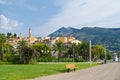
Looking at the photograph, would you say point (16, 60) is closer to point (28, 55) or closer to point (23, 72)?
point (28, 55)

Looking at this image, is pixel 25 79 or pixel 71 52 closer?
pixel 25 79

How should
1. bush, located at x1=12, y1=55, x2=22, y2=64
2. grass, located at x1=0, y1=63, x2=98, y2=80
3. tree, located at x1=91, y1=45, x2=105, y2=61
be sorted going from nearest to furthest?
grass, located at x1=0, y1=63, x2=98, y2=80 → bush, located at x1=12, y1=55, x2=22, y2=64 → tree, located at x1=91, y1=45, x2=105, y2=61

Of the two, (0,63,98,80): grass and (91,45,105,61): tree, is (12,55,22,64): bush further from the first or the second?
(91,45,105,61): tree

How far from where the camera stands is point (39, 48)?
6014 inches

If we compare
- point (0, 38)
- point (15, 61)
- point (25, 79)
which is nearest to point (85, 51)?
point (0, 38)

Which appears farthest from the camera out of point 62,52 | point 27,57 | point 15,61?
point 62,52

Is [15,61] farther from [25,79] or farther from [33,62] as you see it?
[25,79]

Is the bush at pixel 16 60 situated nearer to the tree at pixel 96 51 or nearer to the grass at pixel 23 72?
the grass at pixel 23 72

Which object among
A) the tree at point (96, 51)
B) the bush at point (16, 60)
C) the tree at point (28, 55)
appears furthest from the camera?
the tree at point (96, 51)

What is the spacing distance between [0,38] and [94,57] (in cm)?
6046

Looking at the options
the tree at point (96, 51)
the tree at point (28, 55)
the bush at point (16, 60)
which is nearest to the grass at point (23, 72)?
the tree at point (28, 55)

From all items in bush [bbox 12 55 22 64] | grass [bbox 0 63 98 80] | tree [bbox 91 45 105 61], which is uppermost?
tree [bbox 91 45 105 61]

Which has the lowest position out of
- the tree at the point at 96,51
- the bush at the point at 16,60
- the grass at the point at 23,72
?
the grass at the point at 23,72

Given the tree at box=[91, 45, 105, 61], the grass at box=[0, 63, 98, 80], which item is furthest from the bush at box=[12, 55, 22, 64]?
the tree at box=[91, 45, 105, 61]
